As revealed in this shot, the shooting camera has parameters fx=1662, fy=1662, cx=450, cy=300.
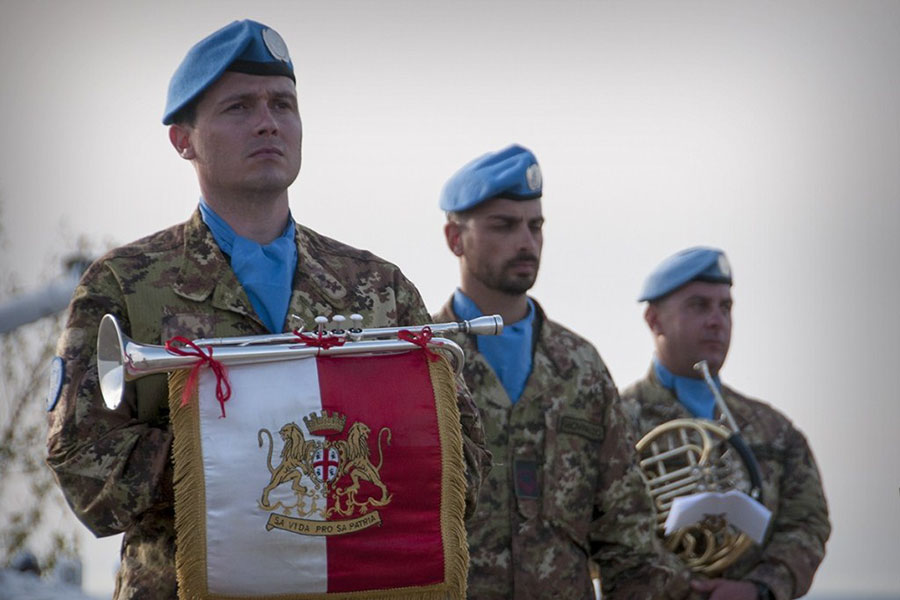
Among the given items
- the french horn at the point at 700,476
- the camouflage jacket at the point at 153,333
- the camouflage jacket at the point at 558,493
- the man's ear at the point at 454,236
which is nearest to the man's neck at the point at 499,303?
the camouflage jacket at the point at 558,493

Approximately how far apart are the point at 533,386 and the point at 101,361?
9.20 feet

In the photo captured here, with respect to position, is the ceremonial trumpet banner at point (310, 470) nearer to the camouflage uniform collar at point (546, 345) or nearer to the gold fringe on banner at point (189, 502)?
A: the gold fringe on banner at point (189, 502)

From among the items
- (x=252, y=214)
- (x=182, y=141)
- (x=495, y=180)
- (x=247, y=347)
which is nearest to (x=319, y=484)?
(x=247, y=347)

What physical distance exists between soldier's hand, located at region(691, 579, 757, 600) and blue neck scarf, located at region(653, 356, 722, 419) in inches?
40.3

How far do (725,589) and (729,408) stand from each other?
4.22ft

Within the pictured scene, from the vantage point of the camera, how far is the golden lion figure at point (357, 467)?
14.7 feet

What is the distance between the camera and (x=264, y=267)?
16.4 feet

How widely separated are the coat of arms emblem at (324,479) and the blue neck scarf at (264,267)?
537mm

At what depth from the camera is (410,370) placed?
186 inches

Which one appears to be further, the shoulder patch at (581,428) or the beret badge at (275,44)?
the shoulder patch at (581,428)

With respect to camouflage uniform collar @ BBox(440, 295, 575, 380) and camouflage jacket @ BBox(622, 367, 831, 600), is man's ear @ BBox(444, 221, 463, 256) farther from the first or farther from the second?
camouflage jacket @ BBox(622, 367, 831, 600)

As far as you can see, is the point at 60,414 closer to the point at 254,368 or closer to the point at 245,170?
the point at 254,368

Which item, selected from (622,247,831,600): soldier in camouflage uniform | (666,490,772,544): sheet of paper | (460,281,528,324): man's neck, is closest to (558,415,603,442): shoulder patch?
(460,281,528,324): man's neck

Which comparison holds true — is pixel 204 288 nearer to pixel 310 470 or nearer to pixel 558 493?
pixel 310 470
